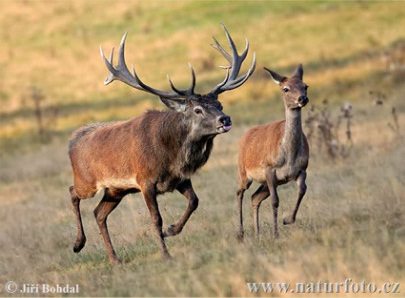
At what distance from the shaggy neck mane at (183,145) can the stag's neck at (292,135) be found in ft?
3.30

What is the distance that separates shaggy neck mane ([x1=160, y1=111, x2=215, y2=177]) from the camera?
1091 centimetres

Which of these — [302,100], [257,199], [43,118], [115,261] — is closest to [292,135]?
[302,100]

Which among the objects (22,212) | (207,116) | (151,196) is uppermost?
(207,116)

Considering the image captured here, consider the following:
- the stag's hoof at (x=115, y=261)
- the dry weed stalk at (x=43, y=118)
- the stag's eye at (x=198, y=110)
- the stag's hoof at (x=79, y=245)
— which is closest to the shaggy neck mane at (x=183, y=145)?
the stag's eye at (x=198, y=110)

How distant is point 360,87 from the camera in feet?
93.6

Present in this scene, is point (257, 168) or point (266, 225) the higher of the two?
point (257, 168)

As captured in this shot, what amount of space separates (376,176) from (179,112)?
4437 millimetres

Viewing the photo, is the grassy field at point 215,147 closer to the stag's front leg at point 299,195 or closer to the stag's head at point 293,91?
the stag's front leg at point 299,195

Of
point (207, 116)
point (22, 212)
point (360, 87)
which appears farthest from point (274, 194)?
point (360, 87)

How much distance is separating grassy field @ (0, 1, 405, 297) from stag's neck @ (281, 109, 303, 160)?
0.90 meters

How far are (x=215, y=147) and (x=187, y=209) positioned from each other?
10.4m

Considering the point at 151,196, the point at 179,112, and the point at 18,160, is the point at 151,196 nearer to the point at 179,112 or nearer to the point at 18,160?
the point at 179,112

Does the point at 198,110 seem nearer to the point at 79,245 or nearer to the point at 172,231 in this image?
the point at 172,231

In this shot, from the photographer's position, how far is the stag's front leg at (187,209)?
35.9ft
